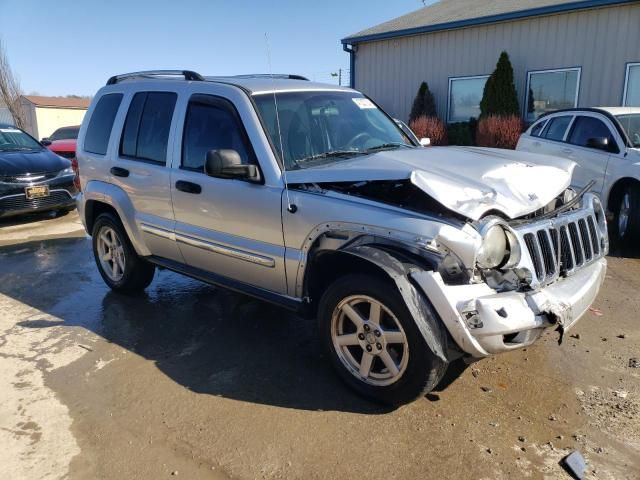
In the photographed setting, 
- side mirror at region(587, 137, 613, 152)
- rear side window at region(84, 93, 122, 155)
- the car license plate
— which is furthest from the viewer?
the car license plate

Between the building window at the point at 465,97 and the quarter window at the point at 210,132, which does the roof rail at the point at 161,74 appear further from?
the building window at the point at 465,97

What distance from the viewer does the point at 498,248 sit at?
9.81 feet

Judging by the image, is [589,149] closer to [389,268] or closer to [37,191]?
[389,268]

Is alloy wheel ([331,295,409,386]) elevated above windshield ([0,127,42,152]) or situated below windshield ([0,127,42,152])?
below

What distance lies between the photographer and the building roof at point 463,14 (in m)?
11.8

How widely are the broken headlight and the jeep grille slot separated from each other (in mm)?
123

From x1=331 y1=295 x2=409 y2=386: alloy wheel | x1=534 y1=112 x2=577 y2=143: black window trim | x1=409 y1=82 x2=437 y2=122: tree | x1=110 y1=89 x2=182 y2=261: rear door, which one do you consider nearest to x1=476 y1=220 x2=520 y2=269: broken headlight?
x1=331 y1=295 x2=409 y2=386: alloy wheel

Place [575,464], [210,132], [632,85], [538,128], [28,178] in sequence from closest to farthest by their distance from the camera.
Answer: [575,464], [210,132], [538,128], [28,178], [632,85]

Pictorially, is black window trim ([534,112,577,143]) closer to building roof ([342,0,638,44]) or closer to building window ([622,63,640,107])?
building window ([622,63,640,107])

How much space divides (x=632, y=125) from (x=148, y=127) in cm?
631

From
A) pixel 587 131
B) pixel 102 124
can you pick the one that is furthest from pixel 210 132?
pixel 587 131

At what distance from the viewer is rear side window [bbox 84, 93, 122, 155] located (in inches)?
200

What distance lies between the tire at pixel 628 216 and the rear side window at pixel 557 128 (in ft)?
4.83

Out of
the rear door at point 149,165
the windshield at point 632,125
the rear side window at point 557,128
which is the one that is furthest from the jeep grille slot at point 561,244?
the rear side window at point 557,128
